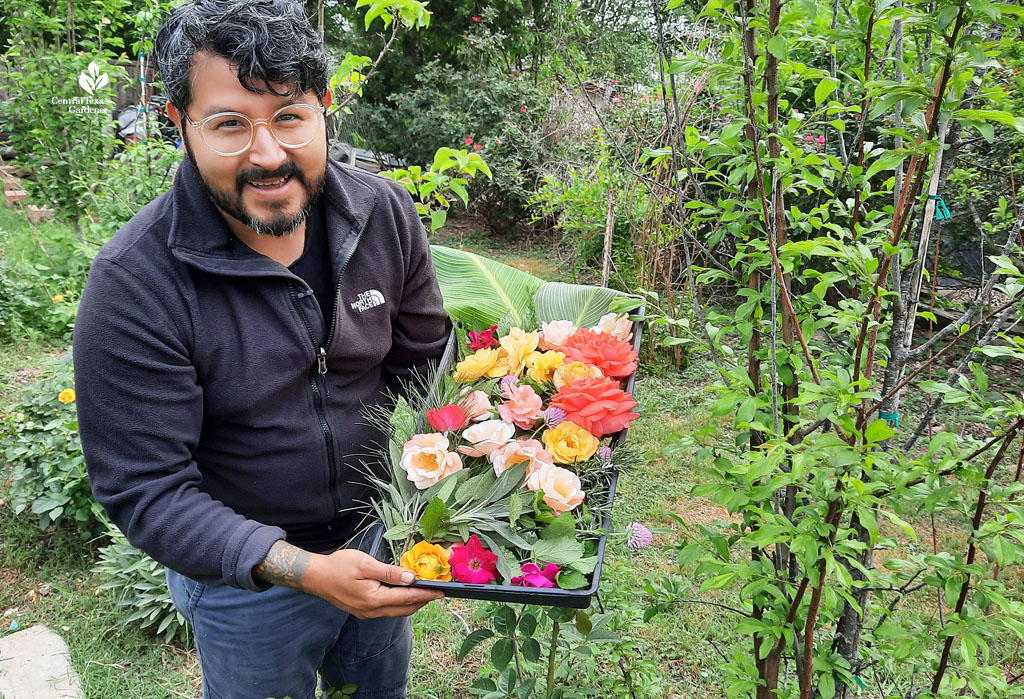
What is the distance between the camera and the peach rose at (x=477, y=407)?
165 centimetres

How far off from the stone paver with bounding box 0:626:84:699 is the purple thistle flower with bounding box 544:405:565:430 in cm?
221

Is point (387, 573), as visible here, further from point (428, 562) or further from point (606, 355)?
point (606, 355)

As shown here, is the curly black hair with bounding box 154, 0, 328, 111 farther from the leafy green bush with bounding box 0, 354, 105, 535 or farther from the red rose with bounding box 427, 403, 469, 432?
the leafy green bush with bounding box 0, 354, 105, 535

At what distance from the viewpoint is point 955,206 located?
4941 millimetres

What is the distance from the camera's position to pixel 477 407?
1.65 metres

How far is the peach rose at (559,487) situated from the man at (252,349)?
29 centimetres

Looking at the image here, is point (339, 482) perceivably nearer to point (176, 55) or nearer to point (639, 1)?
point (176, 55)

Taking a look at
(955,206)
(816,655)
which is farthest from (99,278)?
(955,206)

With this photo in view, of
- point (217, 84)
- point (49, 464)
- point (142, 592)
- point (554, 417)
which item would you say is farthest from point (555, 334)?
point (49, 464)

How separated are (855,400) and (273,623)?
1.37 metres

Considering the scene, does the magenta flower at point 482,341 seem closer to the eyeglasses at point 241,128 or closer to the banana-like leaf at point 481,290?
the banana-like leaf at point 481,290

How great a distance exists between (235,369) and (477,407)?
0.52 metres

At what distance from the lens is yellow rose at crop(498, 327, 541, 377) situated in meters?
1.79

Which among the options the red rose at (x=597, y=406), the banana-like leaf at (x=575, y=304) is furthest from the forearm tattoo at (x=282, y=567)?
the banana-like leaf at (x=575, y=304)
